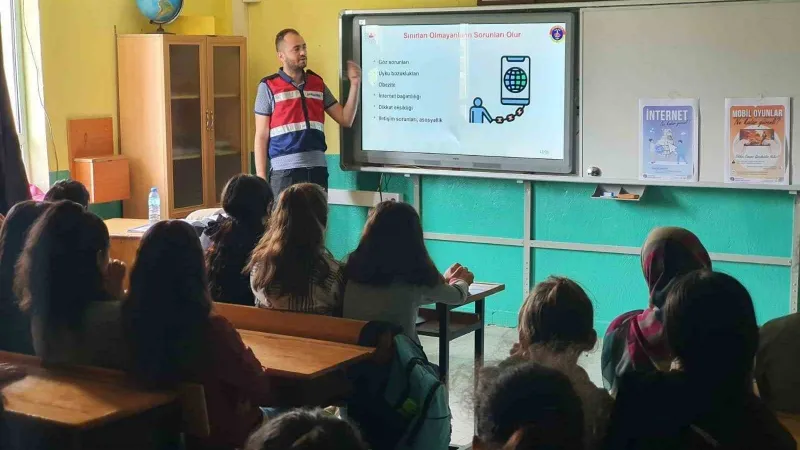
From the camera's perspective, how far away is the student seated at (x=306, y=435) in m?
1.31

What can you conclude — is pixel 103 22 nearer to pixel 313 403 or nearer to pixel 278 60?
pixel 278 60

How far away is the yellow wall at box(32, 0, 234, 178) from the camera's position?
5.41 m

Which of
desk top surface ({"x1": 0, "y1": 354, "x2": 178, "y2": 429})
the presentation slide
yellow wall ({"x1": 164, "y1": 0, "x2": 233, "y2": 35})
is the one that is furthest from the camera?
yellow wall ({"x1": 164, "y1": 0, "x2": 233, "y2": 35})

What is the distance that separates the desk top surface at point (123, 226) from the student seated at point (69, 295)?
7.30ft

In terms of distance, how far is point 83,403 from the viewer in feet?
7.49

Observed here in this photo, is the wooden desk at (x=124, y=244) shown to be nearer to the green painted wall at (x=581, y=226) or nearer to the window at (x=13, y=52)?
the green painted wall at (x=581, y=226)

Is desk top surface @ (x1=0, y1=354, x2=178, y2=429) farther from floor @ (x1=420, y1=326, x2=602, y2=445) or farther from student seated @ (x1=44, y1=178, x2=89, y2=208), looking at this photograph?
floor @ (x1=420, y1=326, x2=602, y2=445)

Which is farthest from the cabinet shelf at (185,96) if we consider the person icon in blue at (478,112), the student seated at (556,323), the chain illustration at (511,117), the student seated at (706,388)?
the student seated at (706,388)

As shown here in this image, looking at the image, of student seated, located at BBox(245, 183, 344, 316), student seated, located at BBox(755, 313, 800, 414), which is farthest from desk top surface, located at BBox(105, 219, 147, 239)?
student seated, located at BBox(755, 313, 800, 414)

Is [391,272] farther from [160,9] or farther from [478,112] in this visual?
[160,9]

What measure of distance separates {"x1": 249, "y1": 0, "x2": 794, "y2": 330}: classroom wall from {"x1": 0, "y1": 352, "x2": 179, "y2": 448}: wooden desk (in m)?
3.46

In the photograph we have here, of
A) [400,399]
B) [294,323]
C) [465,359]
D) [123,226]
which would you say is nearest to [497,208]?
[465,359]

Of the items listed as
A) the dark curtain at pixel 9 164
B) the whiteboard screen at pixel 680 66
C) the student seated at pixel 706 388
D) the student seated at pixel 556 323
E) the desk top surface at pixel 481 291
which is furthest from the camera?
the dark curtain at pixel 9 164

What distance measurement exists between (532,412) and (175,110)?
4.55 metres
